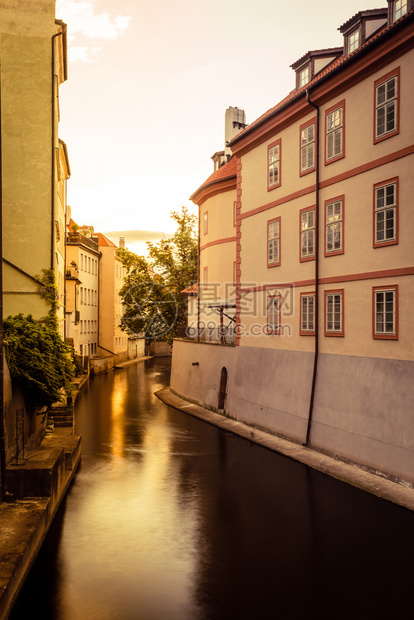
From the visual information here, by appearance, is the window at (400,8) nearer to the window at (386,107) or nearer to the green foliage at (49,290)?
the window at (386,107)

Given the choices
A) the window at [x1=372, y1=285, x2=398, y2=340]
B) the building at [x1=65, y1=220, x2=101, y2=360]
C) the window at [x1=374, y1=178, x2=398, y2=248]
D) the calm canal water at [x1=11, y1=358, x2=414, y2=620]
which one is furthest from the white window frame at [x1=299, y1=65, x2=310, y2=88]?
the building at [x1=65, y1=220, x2=101, y2=360]

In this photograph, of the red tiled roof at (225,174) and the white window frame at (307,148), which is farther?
the red tiled roof at (225,174)

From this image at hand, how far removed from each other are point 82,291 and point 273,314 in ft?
113

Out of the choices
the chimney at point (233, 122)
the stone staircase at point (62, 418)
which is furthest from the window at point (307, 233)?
the chimney at point (233, 122)

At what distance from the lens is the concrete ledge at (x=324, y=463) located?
51.2ft

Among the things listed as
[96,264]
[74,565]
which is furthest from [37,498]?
[96,264]

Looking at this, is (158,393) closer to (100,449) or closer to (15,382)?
(100,449)

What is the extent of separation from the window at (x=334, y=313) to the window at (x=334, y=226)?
143 centimetres

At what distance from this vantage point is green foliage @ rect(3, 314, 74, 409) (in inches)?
627

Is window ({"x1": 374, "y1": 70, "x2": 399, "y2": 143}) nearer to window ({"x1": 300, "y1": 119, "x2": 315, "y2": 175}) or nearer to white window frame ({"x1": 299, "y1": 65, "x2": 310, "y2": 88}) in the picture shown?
window ({"x1": 300, "y1": 119, "x2": 315, "y2": 175})

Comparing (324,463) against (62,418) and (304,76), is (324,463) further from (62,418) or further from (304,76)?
(304,76)

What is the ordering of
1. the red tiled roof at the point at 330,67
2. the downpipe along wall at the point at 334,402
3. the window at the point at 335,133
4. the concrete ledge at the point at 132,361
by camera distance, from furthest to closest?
the concrete ledge at the point at 132,361
the window at the point at 335,133
the red tiled roof at the point at 330,67
the downpipe along wall at the point at 334,402

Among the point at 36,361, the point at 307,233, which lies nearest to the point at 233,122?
the point at 307,233

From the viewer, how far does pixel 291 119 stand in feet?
75.8
